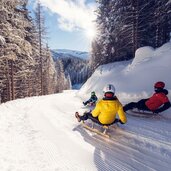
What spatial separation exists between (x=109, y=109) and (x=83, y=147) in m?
1.53

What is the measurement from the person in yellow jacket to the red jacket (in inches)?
104

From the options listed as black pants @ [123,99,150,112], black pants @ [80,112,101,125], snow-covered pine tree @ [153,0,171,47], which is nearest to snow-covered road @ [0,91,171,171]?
black pants @ [80,112,101,125]

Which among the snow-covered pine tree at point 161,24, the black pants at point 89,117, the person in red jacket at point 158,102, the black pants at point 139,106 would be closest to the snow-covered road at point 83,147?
the black pants at point 89,117

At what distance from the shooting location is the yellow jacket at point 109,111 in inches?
265

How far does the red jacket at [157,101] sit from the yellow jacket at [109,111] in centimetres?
270

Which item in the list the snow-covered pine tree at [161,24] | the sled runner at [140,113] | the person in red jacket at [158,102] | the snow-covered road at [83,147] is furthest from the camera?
the snow-covered pine tree at [161,24]

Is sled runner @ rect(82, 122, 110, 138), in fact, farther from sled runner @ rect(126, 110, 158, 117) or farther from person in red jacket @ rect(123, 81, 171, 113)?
person in red jacket @ rect(123, 81, 171, 113)

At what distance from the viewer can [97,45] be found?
32.9 metres

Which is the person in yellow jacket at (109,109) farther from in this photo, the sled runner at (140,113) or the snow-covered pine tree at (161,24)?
the snow-covered pine tree at (161,24)

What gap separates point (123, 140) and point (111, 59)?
23569 millimetres

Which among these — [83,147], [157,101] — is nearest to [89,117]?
[83,147]

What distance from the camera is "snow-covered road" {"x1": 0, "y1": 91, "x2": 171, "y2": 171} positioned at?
15.6ft

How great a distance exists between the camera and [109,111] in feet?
22.5

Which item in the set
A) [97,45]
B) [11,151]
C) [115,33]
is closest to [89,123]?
[11,151]
